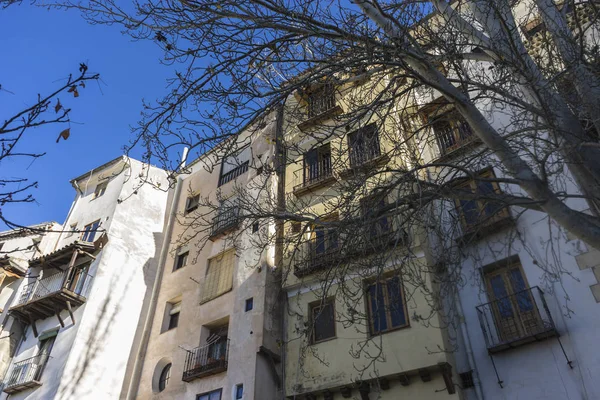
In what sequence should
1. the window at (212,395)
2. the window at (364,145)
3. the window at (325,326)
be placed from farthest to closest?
1. the window at (212,395)
2. the window at (325,326)
3. the window at (364,145)

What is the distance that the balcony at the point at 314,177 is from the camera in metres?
16.8

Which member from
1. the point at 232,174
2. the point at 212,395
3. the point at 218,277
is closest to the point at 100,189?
the point at 232,174

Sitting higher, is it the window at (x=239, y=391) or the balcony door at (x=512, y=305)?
the balcony door at (x=512, y=305)

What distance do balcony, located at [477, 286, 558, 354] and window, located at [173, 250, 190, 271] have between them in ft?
44.5

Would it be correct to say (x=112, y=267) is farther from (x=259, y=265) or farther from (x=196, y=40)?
(x=196, y=40)

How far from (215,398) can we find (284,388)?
2462 millimetres

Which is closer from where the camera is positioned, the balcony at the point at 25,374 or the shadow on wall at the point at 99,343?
the shadow on wall at the point at 99,343

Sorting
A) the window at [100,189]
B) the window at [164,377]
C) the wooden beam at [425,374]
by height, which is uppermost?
the window at [100,189]

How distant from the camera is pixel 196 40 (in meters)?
8.47

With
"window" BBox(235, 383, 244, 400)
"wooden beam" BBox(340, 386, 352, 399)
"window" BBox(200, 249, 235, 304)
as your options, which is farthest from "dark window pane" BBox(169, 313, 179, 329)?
"wooden beam" BBox(340, 386, 352, 399)

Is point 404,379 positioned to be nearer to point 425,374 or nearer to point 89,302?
point 425,374

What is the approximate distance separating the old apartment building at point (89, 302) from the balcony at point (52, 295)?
0.14 ft

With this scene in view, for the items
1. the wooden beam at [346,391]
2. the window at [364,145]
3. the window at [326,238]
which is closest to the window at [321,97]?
the window at [364,145]

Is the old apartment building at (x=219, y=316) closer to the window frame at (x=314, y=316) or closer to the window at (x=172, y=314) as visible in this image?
the window at (x=172, y=314)
